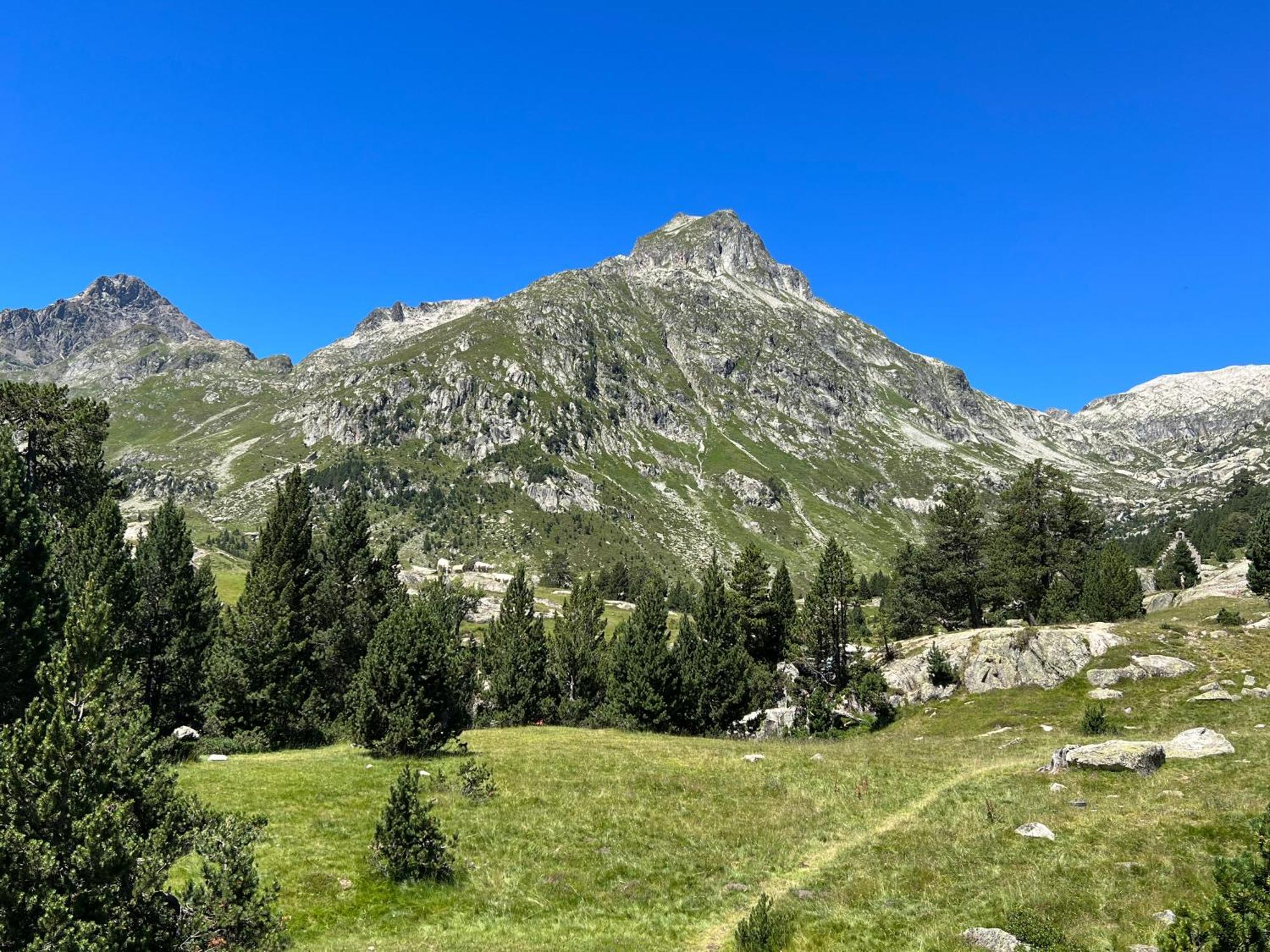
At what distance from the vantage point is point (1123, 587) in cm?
6875

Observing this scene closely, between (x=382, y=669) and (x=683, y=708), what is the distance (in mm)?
29090

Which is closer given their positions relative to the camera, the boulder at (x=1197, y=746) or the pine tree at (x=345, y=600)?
the boulder at (x=1197, y=746)

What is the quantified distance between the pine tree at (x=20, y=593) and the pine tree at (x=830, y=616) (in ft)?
172

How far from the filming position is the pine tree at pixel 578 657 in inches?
2798

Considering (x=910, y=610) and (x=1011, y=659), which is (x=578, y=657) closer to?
(x=1011, y=659)

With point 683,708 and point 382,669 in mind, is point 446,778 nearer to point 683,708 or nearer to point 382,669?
point 382,669

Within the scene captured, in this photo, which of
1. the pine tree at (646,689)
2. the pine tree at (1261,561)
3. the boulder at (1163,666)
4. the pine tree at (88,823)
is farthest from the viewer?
the pine tree at (1261,561)

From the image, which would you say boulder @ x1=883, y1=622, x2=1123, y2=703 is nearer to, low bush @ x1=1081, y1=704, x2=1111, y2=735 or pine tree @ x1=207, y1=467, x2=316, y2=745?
low bush @ x1=1081, y1=704, x2=1111, y2=735

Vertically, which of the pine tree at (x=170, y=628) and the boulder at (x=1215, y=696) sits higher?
the pine tree at (x=170, y=628)

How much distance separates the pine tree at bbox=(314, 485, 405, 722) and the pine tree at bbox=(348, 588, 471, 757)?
23.2 metres

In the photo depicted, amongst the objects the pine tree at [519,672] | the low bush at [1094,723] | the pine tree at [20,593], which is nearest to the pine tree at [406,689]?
the pine tree at [20,593]

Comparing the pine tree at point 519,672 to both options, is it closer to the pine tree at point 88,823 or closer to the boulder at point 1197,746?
the boulder at point 1197,746

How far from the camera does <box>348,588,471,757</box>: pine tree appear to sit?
35312mm

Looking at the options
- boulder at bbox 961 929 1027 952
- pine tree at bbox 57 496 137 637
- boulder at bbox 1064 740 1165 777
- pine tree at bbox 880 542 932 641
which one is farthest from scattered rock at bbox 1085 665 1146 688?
pine tree at bbox 57 496 137 637
